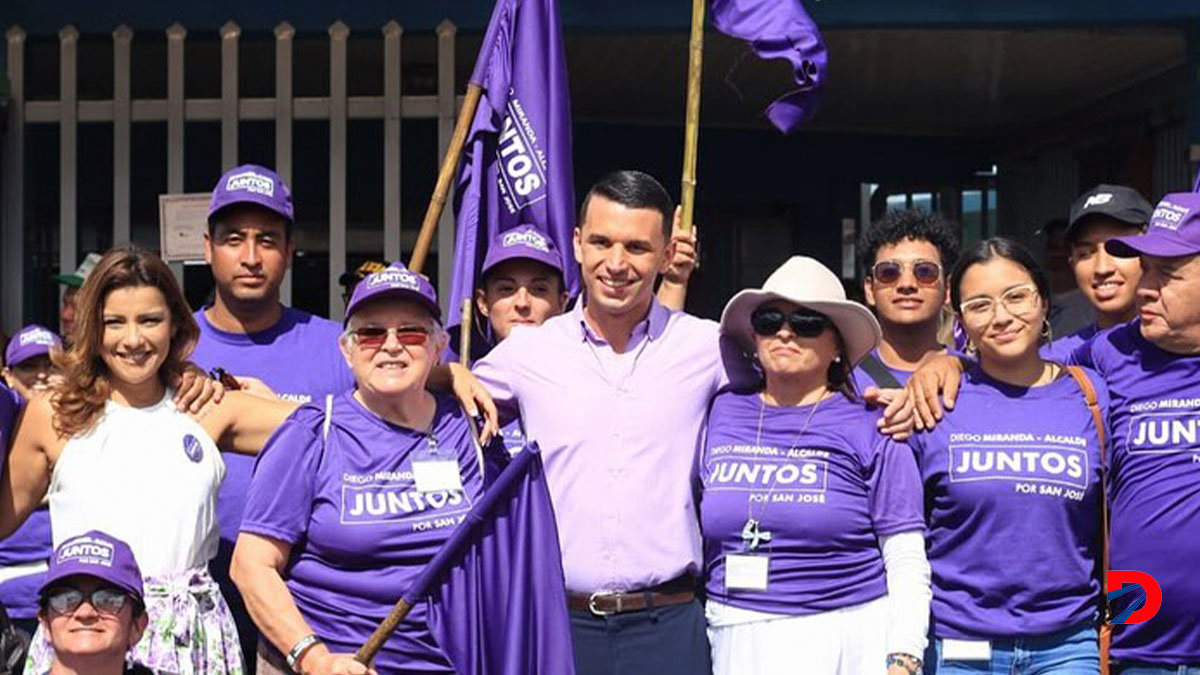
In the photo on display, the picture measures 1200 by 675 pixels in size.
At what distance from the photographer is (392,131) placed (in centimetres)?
663

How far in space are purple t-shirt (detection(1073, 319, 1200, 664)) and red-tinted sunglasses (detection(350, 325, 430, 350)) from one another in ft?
5.83

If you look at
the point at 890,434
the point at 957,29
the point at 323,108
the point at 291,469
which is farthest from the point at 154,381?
the point at 957,29

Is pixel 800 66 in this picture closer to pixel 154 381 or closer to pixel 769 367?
pixel 769 367

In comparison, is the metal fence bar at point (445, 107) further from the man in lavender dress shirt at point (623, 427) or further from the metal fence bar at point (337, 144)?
the man in lavender dress shirt at point (623, 427)

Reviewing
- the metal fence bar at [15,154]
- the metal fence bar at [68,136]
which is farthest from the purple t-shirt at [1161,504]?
the metal fence bar at [15,154]

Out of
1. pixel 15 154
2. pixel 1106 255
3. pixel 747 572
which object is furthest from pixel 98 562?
pixel 15 154

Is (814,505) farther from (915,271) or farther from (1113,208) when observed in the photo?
(1113,208)

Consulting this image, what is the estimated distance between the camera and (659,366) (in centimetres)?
422

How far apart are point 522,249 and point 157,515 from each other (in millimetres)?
1583

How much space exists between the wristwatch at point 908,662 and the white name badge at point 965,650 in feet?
0.53

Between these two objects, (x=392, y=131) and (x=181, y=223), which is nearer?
(x=181, y=223)

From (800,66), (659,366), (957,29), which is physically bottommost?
(659,366)

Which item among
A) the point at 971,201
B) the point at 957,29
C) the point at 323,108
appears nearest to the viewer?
the point at 323,108

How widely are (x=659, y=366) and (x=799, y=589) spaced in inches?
27.2
